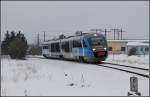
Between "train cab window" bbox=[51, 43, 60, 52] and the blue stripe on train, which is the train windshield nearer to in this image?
the blue stripe on train

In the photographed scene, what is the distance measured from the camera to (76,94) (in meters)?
10.6

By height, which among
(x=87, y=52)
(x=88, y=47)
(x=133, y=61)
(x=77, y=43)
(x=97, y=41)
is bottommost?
(x=133, y=61)

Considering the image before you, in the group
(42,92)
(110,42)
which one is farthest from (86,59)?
(110,42)

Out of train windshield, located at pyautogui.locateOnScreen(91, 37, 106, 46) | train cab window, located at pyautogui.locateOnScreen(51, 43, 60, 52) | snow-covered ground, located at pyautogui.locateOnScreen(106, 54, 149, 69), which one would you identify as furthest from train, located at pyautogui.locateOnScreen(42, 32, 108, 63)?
train cab window, located at pyautogui.locateOnScreen(51, 43, 60, 52)

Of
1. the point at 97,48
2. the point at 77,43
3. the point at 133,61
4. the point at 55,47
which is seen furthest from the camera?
the point at 55,47

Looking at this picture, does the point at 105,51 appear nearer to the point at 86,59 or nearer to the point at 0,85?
the point at 86,59

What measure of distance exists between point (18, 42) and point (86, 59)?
31.9ft

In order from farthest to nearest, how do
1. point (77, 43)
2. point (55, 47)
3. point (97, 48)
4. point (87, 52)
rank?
point (55, 47) < point (77, 43) < point (97, 48) < point (87, 52)

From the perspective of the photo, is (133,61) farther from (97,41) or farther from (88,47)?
(88,47)

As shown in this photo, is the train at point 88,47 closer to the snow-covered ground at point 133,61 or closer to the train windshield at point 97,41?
the train windshield at point 97,41

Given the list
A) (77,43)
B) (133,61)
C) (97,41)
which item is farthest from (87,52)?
(133,61)

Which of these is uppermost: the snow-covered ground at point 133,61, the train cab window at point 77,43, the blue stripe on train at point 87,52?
the train cab window at point 77,43

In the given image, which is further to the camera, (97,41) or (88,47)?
(97,41)

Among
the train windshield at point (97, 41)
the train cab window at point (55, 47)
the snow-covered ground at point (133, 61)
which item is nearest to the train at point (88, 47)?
the train windshield at point (97, 41)
